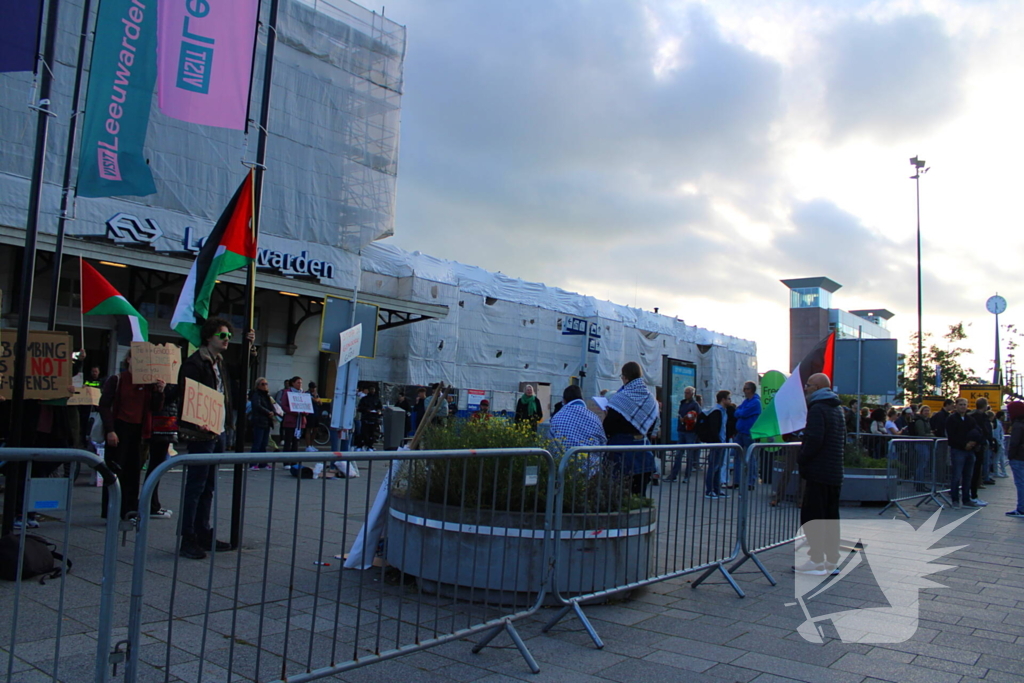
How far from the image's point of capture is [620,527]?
5.24 metres

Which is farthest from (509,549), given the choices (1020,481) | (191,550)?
(1020,481)

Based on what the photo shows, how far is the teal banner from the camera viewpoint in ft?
25.2

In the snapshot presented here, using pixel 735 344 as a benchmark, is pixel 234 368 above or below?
below

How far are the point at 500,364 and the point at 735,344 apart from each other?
20.4 meters

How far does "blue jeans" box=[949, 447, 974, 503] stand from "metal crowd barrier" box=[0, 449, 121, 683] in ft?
39.4

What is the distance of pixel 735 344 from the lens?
146 ft

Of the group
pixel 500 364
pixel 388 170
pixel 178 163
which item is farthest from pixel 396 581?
pixel 500 364

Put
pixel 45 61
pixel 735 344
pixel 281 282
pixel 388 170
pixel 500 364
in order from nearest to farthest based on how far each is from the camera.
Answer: pixel 45 61 < pixel 281 282 < pixel 388 170 < pixel 500 364 < pixel 735 344

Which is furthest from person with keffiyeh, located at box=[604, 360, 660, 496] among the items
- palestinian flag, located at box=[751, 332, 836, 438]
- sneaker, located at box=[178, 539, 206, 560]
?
sneaker, located at box=[178, 539, 206, 560]

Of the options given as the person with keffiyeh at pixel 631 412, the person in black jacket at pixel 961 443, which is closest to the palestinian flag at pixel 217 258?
the person with keffiyeh at pixel 631 412

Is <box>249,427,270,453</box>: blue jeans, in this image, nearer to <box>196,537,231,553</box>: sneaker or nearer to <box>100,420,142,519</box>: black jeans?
<box>100,420,142,519</box>: black jeans

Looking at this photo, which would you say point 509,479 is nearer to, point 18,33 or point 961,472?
point 18,33

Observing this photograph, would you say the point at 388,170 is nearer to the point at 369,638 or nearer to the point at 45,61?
the point at 45,61

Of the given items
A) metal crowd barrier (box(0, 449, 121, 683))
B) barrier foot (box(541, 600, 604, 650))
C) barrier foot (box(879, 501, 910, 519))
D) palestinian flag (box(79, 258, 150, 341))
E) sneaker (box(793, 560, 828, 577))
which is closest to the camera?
metal crowd barrier (box(0, 449, 121, 683))
